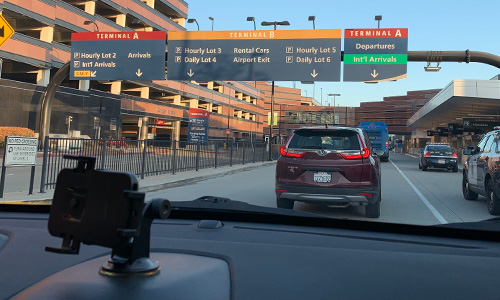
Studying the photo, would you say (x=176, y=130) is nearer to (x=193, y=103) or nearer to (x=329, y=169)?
(x=193, y=103)

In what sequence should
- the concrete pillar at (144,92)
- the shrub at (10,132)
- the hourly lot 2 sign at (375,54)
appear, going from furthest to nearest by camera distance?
1. the concrete pillar at (144,92)
2. the shrub at (10,132)
3. the hourly lot 2 sign at (375,54)

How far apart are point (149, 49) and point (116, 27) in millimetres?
21095

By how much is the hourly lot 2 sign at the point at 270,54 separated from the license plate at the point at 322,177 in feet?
43.7

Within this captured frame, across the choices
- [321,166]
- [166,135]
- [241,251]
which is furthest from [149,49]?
[166,135]

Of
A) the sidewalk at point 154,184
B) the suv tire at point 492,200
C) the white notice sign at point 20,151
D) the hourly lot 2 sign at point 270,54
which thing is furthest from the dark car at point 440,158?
the white notice sign at point 20,151

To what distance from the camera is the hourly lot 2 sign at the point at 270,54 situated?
19938mm

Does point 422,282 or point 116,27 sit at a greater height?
point 116,27

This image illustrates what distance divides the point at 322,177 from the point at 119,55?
55.8ft

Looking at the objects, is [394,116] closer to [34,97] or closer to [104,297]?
[34,97]

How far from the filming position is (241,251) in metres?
2.50

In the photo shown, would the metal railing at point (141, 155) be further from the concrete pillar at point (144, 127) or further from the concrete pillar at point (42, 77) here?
the concrete pillar at point (144, 127)

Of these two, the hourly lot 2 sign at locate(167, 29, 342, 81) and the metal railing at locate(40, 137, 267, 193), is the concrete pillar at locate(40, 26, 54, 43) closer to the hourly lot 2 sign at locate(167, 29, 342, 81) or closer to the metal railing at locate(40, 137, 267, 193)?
the hourly lot 2 sign at locate(167, 29, 342, 81)

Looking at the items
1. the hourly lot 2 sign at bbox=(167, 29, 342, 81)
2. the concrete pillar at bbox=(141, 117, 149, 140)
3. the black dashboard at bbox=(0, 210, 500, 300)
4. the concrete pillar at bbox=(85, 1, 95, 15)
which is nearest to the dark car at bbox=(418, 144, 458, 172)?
the hourly lot 2 sign at bbox=(167, 29, 342, 81)

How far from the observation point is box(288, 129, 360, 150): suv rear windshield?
25.0ft
